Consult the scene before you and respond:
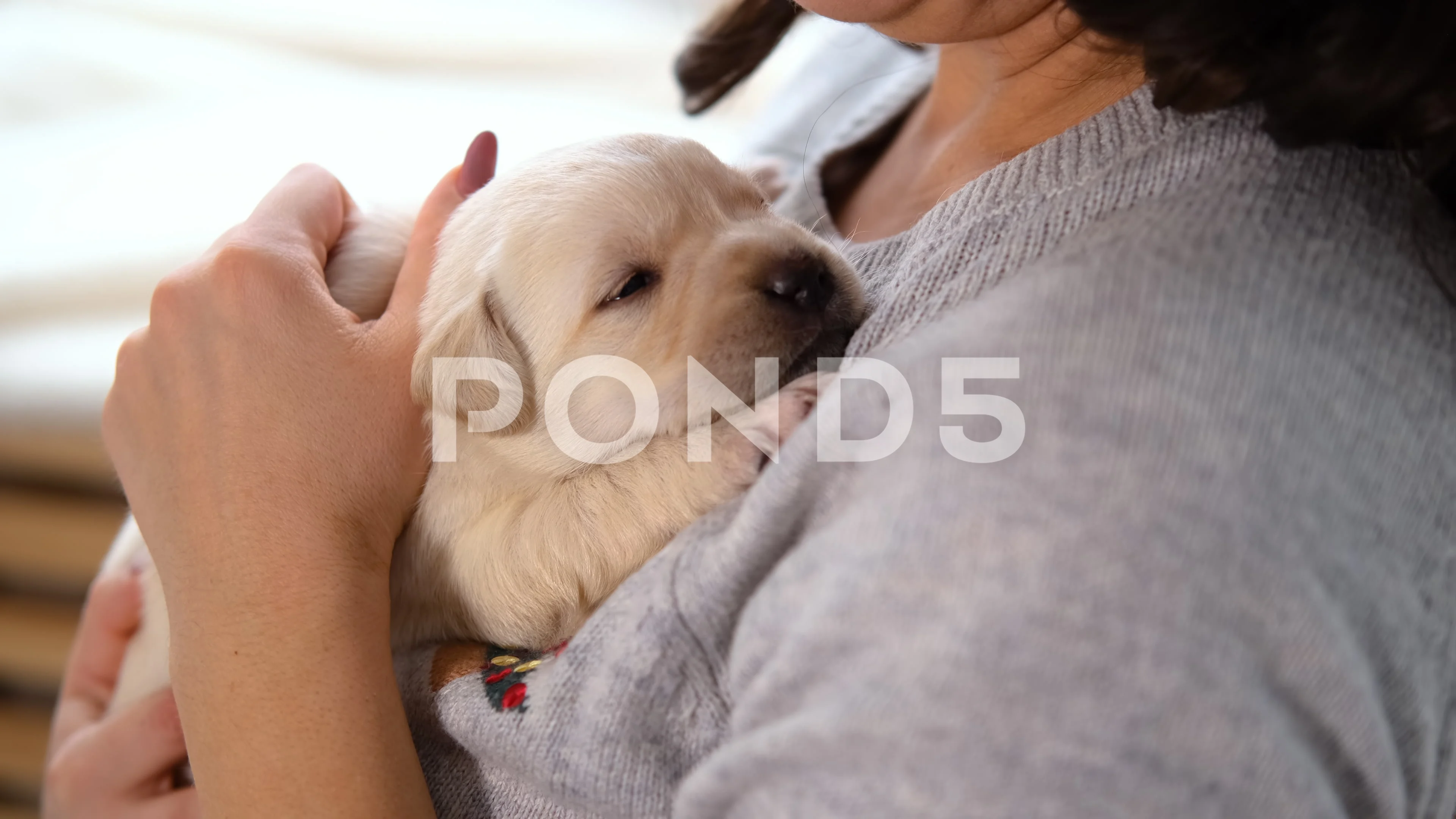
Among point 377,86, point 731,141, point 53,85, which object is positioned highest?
point 53,85

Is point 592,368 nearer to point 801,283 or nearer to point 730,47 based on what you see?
point 801,283

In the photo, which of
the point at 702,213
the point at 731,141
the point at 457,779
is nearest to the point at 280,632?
the point at 457,779

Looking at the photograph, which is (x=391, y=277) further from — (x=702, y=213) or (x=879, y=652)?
(x=879, y=652)

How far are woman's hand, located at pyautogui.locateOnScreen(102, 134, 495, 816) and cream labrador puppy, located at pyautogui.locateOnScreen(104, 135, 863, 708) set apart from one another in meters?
0.07

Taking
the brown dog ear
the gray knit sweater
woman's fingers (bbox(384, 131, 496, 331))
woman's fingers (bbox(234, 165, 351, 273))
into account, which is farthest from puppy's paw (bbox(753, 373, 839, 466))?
the brown dog ear

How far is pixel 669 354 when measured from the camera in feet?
3.29

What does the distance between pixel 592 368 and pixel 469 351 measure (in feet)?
0.43

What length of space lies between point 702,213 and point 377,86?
1.80 m

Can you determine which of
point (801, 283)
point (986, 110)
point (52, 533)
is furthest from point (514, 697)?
point (52, 533)

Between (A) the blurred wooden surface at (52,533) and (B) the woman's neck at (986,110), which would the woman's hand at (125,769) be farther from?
(B) the woman's neck at (986,110)

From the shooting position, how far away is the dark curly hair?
0.67 m

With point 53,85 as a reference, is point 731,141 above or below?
below

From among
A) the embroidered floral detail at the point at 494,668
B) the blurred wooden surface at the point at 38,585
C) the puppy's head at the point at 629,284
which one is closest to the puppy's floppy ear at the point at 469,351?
the puppy's head at the point at 629,284

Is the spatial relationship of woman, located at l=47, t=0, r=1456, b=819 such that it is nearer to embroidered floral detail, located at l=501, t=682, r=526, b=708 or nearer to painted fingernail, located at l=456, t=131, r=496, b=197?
embroidered floral detail, located at l=501, t=682, r=526, b=708
